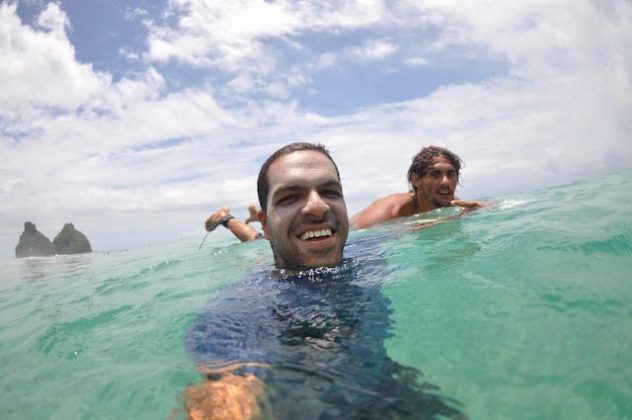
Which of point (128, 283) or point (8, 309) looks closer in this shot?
point (8, 309)

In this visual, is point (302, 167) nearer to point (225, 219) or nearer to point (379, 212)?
point (379, 212)

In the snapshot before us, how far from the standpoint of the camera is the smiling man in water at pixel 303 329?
62.2 inches

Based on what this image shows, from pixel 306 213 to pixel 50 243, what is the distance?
311ft

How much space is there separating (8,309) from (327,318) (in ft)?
17.6

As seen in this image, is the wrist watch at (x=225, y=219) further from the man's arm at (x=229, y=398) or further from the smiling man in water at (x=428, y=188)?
the man's arm at (x=229, y=398)

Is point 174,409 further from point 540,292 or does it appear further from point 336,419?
point 540,292

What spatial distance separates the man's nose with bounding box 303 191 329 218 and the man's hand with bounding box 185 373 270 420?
1.37 metres

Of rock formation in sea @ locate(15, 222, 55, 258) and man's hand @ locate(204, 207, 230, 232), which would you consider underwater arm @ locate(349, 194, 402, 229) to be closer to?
man's hand @ locate(204, 207, 230, 232)

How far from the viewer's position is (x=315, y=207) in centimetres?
295

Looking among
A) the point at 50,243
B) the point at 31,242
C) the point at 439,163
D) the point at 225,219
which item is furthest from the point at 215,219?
the point at 31,242

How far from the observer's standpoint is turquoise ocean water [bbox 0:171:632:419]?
1621mm

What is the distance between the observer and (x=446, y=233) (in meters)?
5.26

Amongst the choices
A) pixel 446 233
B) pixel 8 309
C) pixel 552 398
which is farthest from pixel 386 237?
pixel 8 309

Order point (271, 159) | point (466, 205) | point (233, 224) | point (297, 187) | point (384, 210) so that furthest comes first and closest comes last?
1. point (233, 224)
2. point (384, 210)
3. point (466, 205)
4. point (271, 159)
5. point (297, 187)
